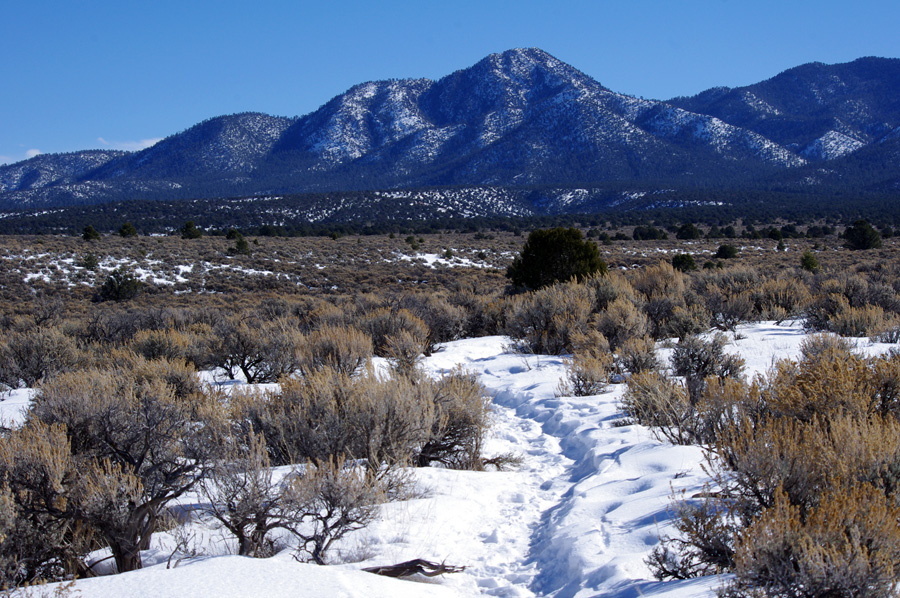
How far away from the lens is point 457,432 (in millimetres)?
5203

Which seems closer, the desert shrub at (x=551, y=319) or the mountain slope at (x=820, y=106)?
the desert shrub at (x=551, y=319)

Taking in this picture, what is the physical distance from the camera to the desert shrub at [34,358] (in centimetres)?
855

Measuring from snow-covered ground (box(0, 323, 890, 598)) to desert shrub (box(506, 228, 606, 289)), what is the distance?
978 centimetres

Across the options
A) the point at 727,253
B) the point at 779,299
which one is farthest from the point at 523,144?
the point at 779,299

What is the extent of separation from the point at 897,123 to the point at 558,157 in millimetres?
81164

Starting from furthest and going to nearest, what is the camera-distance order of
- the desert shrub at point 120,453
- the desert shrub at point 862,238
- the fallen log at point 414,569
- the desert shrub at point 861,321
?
the desert shrub at point 862,238 < the desert shrub at point 861,321 < the desert shrub at point 120,453 < the fallen log at point 414,569

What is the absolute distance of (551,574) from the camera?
321 cm

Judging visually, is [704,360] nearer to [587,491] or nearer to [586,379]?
[586,379]

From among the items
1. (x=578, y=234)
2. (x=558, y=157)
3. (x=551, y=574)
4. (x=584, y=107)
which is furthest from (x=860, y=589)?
(x=584, y=107)

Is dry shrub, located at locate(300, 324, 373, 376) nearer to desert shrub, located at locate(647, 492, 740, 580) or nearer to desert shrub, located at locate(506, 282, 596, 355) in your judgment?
desert shrub, located at locate(506, 282, 596, 355)

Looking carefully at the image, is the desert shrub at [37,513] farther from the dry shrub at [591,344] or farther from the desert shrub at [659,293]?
the desert shrub at [659,293]

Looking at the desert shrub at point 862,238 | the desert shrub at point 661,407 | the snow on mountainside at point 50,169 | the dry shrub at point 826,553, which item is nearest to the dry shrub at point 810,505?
the dry shrub at point 826,553

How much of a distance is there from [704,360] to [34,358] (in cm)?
964

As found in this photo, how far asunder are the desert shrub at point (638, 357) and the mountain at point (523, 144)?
74271mm
